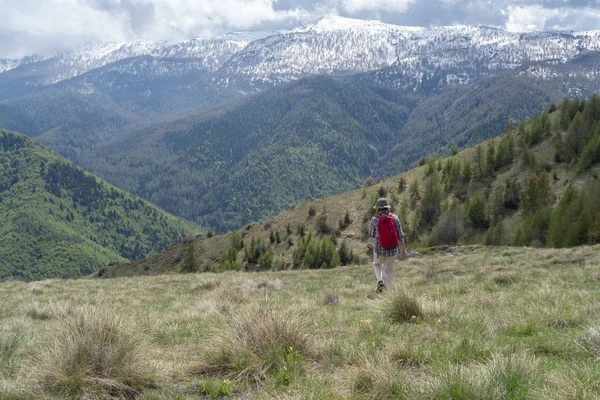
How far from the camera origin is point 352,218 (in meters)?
81.4

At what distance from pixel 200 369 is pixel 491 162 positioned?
79948 millimetres

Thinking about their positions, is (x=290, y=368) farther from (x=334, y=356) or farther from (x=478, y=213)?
(x=478, y=213)

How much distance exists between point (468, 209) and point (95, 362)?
66.9 m

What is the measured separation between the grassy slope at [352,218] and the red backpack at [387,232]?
53764mm

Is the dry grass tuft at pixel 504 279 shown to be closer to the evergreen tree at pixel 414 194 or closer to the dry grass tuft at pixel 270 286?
the dry grass tuft at pixel 270 286

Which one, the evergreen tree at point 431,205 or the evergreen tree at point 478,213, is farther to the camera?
the evergreen tree at point 431,205

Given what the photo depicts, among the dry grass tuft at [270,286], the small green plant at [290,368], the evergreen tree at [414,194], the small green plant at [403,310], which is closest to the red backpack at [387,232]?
the small green plant at [403,310]

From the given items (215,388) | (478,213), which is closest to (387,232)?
(215,388)

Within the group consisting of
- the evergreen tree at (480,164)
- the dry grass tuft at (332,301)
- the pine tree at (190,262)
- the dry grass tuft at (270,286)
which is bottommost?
the pine tree at (190,262)

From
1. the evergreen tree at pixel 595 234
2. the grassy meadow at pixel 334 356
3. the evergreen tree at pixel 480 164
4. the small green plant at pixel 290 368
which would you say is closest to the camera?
the grassy meadow at pixel 334 356

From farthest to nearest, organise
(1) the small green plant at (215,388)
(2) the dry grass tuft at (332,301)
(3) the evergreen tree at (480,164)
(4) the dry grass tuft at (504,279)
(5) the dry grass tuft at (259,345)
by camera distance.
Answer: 1. (3) the evergreen tree at (480,164)
2. (4) the dry grass tuft at (504,279)
3. (2) the dry grass tuft at (332,301)
4. (5) the dry grass tuft at (259,345)
5. (1) the small green plant at (215,388)

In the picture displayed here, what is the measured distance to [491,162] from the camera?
2950 inches

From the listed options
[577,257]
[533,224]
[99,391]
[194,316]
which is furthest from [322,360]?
[533,224]

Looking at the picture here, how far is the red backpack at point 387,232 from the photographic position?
11406mm
